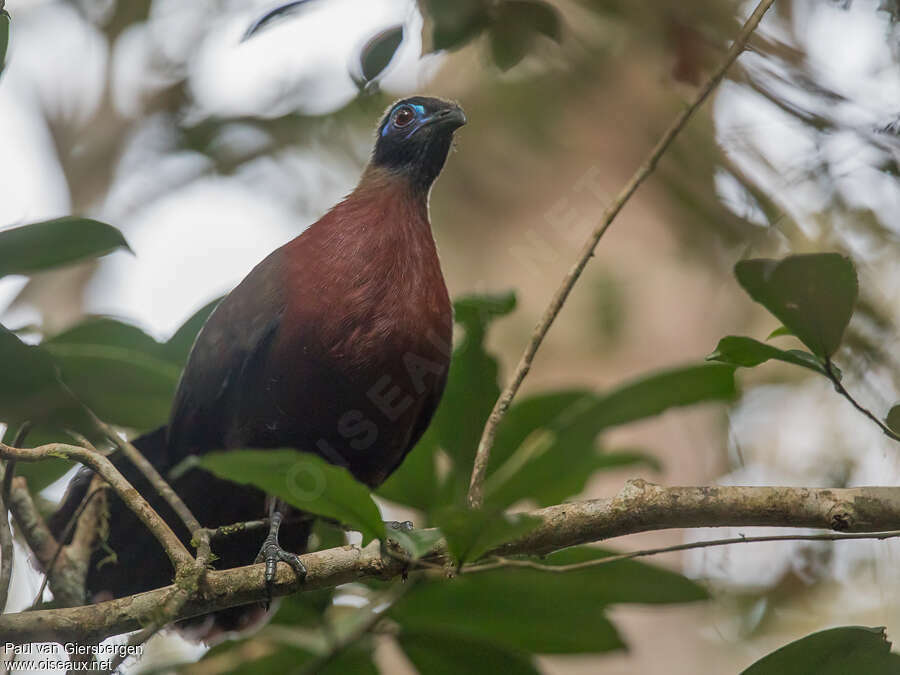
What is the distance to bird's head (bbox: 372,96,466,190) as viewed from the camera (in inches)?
116

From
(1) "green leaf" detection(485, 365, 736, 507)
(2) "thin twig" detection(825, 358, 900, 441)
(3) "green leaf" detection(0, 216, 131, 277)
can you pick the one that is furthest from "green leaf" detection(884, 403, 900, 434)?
(3) "green leaf" detection(0, 216, 131, 277)

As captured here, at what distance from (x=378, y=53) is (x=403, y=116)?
3.13ft

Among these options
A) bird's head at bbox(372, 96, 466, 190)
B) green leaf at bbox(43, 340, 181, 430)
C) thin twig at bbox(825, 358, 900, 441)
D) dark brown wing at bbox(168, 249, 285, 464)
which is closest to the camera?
thin twig at bbox(825, 358, 900, 441)

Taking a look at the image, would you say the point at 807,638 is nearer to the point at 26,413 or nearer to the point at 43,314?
the point at 26,413

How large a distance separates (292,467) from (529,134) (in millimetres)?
4745

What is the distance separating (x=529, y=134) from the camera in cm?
600

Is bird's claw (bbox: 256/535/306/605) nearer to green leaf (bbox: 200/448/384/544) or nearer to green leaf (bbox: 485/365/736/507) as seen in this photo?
green leaf (bbox: 200/448/384/544)

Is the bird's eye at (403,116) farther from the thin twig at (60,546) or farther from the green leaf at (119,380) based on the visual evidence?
the thin twig at (60,546)

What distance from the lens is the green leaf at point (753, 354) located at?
5.82 feet

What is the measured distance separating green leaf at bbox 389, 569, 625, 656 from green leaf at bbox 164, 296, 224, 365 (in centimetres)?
103

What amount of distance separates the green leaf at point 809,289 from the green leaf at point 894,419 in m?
0.16

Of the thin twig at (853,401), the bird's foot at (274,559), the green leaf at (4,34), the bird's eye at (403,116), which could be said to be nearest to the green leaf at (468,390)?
the bird's foot at (274,559)

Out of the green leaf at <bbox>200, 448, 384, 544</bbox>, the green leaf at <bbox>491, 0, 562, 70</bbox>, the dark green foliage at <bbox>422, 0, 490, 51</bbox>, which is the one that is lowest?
the green leaf at <bbox>200, 448, 384, 544</bbox>

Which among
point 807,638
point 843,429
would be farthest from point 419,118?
point 843,429
